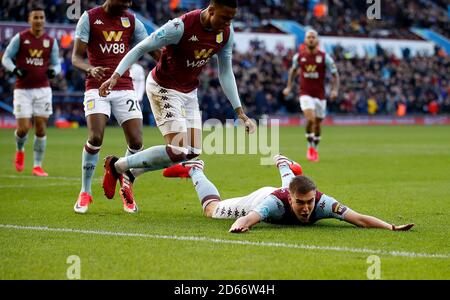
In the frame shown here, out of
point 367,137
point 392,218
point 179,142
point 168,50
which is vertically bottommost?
point 367,137

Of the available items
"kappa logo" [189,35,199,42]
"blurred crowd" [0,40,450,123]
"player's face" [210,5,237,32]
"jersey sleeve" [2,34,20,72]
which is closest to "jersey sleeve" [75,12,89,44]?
"kappa logo" [189,35,199,42]

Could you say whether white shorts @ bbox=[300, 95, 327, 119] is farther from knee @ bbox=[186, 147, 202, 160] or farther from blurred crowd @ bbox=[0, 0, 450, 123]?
blurred crowd @ bbox=[0, 0, 450, 123]

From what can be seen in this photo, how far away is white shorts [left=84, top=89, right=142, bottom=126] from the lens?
33.0 feet

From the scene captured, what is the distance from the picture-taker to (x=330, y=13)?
171 feet

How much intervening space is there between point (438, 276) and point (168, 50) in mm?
4483

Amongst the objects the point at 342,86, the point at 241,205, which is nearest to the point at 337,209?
the point at 241,205

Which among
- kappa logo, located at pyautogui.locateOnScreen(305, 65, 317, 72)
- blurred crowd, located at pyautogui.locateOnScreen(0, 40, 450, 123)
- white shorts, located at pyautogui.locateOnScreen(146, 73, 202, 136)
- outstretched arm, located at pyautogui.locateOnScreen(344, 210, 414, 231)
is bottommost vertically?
blurred crowd, located at pyautogui.locateOnScreen(0, 40, 450, 123)

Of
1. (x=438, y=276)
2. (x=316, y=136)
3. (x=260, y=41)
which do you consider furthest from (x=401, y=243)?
(x=260, y=41)

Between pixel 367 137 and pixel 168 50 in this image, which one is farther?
pixel 367 137

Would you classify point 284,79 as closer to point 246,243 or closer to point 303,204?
point 303,204

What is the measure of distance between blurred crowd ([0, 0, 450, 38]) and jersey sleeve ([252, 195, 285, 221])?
30.1 meters

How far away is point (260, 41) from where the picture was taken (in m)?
45.2

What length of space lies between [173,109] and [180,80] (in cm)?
34
